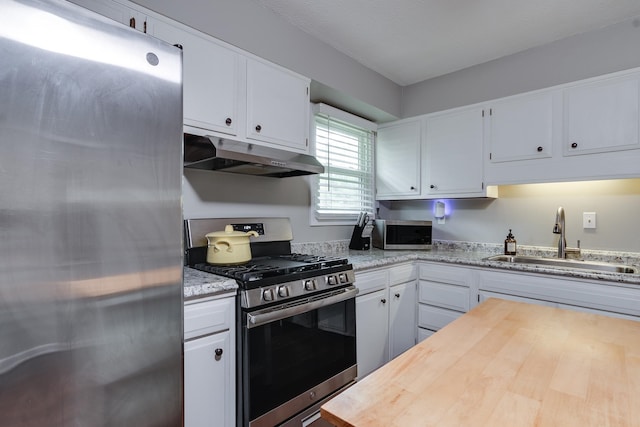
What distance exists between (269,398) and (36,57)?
4.78 feet

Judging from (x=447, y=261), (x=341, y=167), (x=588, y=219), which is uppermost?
(x=341, y=167)

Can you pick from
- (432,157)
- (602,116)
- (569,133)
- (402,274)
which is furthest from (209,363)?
(602,116)

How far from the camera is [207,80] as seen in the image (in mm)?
→ 1692

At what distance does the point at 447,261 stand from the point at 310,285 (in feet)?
4.02

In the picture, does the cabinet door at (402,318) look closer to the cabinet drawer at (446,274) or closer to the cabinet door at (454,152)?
the cabinet drawer at (446,274)

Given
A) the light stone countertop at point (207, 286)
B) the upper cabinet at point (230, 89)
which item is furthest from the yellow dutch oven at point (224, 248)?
the upper cabinet at point (230, 89)

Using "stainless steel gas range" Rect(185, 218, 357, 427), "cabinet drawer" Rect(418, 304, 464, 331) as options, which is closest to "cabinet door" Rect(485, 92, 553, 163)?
"cabinet drawer" Rect(418, 304, 464, 331)

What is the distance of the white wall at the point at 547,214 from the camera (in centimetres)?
222

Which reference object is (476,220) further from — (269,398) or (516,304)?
(269,398)

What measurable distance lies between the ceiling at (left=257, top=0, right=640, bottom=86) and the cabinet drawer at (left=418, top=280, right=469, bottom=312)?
1.74m

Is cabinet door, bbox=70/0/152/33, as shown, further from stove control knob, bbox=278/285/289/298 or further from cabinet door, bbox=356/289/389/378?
cabinet door, bbox=356/289/389/378

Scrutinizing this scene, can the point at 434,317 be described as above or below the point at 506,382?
below

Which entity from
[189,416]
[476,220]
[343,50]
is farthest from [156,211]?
[476,220]

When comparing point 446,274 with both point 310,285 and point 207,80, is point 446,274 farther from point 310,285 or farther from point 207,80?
point 207,80
